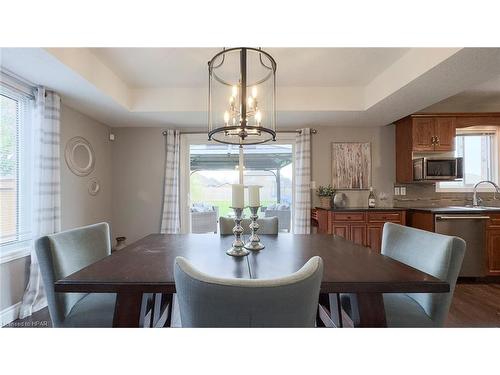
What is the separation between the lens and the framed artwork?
383cm

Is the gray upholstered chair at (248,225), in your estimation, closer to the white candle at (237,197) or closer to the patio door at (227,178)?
the white candle at (237,197)

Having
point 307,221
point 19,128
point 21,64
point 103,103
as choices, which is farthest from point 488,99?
point 19,128

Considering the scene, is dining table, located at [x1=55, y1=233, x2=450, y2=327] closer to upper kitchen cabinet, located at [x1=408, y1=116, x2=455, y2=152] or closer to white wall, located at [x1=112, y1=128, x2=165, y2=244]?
white wall, located at [x1=112, y1=128, x2=165, y2=244]

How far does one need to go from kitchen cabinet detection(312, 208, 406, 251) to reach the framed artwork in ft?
2.07

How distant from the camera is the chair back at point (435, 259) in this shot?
3.85 feet

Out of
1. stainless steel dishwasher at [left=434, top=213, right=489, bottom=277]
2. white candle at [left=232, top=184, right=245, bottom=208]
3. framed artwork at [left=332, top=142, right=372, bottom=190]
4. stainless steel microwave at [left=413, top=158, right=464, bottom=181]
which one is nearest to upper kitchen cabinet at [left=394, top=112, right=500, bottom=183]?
stainless steel microwave at [left=413, top=158, right=464, bottom=181]

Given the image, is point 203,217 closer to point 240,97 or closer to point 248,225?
point 248,225

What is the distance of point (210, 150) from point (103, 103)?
5.23ft

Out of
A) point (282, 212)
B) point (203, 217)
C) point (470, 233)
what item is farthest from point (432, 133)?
point (203, 217)

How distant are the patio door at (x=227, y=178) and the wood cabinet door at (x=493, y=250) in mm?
A: 2488

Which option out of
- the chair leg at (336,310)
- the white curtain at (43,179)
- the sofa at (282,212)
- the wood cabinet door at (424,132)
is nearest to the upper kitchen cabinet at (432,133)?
the wood cabinet door at (424,132)

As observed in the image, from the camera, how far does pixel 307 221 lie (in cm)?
369
